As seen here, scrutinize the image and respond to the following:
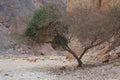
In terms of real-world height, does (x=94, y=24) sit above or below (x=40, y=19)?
below

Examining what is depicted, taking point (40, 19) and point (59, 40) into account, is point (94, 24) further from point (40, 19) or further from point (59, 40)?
point (40, 19)

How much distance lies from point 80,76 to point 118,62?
289 cm

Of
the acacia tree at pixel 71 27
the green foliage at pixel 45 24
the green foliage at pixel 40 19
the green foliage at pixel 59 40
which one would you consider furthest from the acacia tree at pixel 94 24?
the green foliage at pixel 59 40

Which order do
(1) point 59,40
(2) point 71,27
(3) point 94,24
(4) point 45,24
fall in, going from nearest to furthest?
(3) point 94,24 → (2) point 71,27 → (4) point 45,24 → (1) point 59,40

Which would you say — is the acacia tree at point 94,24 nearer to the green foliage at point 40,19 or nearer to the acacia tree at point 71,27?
the acacia tree at point 71,27

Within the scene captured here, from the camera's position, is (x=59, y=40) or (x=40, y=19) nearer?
(x=40, y=19)

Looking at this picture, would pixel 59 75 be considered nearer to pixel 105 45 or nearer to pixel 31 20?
pixel 31 20

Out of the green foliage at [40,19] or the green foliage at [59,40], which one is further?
the green foliage at [59,40]

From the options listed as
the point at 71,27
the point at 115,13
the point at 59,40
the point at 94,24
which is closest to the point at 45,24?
the point at 59,40

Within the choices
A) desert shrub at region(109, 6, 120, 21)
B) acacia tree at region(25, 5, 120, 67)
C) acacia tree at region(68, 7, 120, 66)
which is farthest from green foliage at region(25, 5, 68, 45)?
desert shrub at region(109, 6, 120, 21)

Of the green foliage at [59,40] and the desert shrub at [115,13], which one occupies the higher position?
the desert shrub at [115,13]

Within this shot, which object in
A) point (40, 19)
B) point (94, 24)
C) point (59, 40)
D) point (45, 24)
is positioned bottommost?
point (59, 40)

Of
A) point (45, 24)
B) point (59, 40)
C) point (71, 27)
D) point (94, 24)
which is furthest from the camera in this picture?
point (59, 40)

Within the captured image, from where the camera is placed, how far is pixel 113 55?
674 inches
